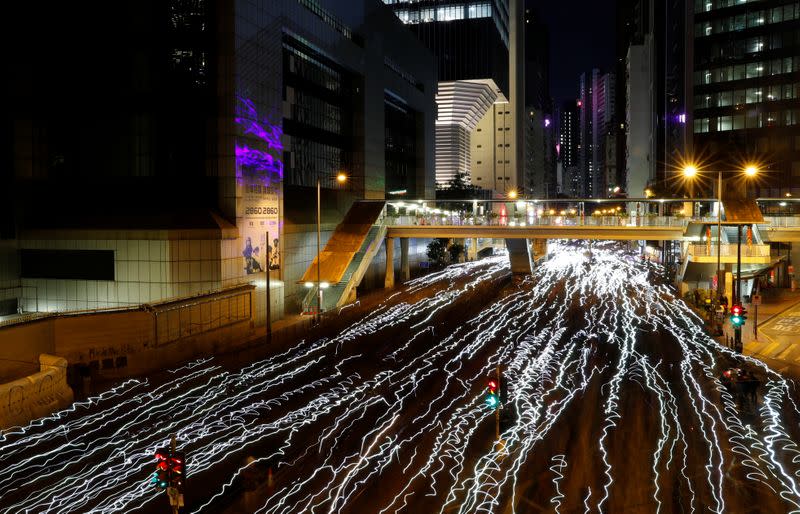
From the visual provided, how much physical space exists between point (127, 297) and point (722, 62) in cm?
8739

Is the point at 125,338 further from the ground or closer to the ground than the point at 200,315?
closer to the ground

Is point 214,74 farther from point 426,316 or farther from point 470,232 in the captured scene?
point 470,232

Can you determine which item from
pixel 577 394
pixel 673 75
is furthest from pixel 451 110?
pixel 577 394

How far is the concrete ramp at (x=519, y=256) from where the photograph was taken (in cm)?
7044

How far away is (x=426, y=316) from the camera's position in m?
41.9

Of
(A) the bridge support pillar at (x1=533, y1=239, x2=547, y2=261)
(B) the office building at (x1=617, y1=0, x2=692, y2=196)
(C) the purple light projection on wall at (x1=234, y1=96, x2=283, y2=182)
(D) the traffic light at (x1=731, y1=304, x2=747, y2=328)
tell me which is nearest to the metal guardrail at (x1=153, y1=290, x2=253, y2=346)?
(C) the purple light projection on wall at (x1=234, y1=96, x2=283, y2=182)

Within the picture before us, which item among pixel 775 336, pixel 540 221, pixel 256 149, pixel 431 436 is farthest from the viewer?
pixel 540 221

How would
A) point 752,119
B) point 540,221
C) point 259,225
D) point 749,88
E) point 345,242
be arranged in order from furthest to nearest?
point 749,88 < point 752,119 < point 540,221 < point 345,242 < point 259,225

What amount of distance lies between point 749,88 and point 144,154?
273ft

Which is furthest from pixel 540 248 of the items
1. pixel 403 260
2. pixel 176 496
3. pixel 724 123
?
pixel 176 496

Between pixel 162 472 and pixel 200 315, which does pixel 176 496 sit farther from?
pixel 200 315

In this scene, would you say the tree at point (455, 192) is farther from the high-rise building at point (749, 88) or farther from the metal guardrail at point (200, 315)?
the metal guardrail at point (200, 315)

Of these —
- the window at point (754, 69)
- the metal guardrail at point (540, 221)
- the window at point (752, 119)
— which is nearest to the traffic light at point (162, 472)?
the metal guardrail at point (540, 221)

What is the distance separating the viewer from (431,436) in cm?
1795
